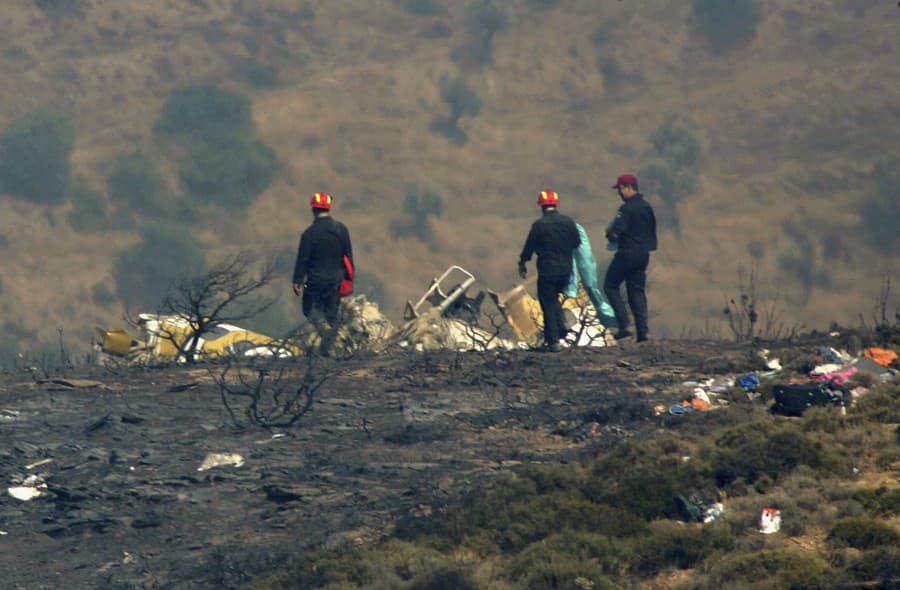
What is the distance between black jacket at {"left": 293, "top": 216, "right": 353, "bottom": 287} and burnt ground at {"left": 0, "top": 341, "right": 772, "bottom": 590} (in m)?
0.89

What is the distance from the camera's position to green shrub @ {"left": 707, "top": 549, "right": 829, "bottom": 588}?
721cm

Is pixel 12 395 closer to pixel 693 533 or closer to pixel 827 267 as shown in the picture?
pixel 693 533

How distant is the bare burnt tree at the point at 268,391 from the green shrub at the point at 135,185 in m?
28.5

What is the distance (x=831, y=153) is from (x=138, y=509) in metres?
34.1

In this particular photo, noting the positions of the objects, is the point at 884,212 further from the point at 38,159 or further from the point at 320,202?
the point at 320,202

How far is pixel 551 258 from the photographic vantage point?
46.8 ft

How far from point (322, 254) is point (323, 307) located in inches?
21.8

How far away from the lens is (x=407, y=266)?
127 feet

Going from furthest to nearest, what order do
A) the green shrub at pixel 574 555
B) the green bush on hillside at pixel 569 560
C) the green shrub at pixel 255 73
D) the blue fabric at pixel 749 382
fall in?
the green shrub at pixel 255 73, the blue fabric at pixel 749 382, the green shrub at pixel 574 555, the green bush on hillside at pixel 569 560

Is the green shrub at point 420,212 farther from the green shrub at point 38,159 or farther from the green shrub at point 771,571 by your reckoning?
the green shrub at point 771,571

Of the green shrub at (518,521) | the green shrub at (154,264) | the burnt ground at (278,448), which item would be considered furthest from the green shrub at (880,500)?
the green shrub at (154,264)

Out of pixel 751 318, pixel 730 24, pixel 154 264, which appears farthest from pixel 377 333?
pixel 730 24

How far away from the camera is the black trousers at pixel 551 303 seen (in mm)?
14281

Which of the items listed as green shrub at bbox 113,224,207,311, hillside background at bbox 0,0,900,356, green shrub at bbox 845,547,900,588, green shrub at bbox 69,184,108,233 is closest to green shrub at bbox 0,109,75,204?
hillside background at bbox 0,0,900,356
